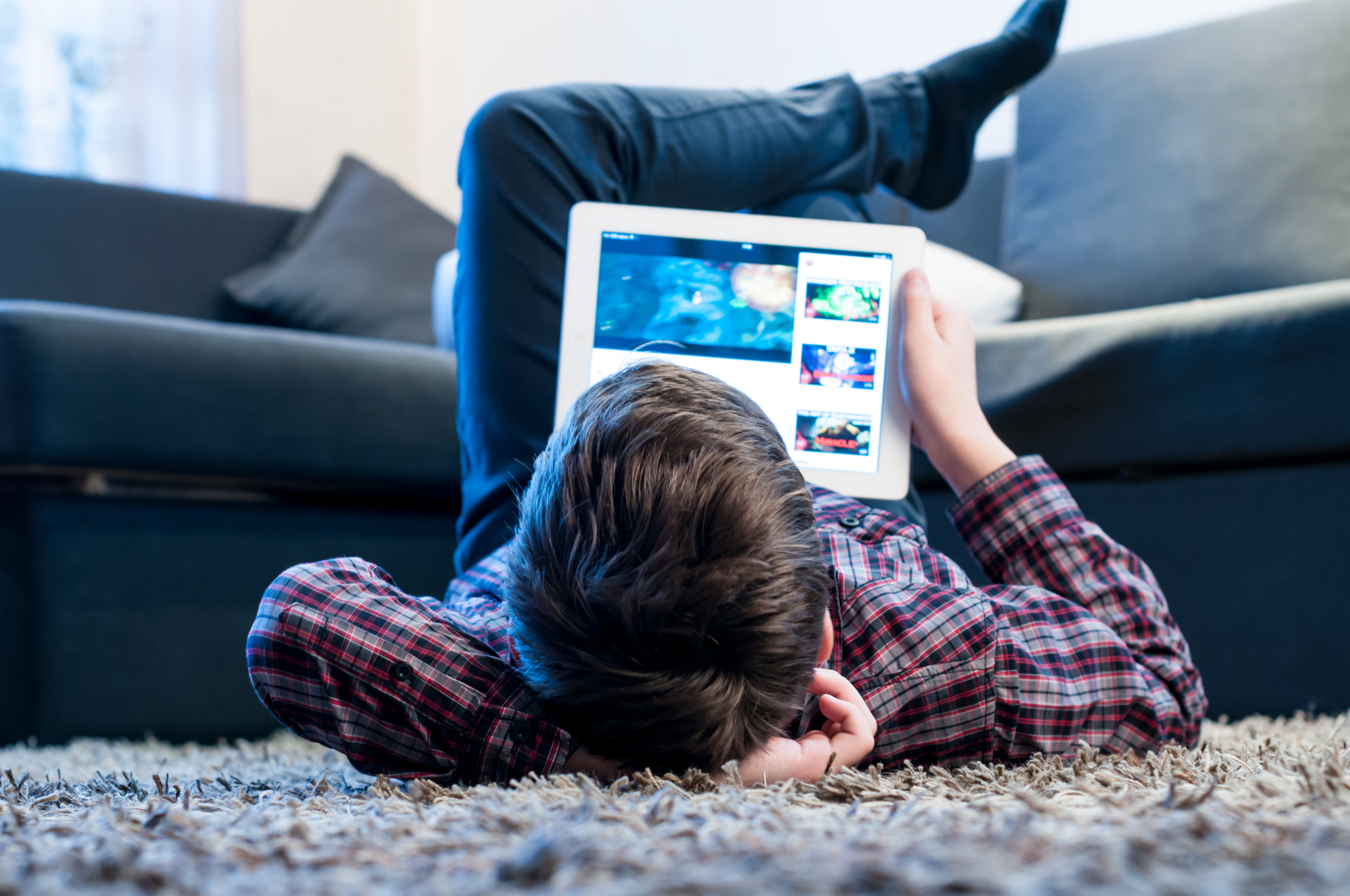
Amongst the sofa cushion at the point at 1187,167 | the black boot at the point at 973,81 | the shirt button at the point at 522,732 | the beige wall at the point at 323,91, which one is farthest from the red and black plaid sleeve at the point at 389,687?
the beige wall at the point at 323,91

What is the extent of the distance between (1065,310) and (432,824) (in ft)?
4.02

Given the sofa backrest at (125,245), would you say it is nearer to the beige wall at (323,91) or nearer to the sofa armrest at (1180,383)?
the beige wall at (323,91)

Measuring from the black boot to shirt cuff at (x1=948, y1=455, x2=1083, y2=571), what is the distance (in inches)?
17.9

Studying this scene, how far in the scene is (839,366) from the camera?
0.75 meters

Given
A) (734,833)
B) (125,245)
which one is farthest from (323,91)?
(734,833)

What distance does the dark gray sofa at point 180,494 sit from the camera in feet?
2.87

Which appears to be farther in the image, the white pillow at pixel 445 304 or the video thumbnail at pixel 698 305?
the white pillow at pixel 445 304

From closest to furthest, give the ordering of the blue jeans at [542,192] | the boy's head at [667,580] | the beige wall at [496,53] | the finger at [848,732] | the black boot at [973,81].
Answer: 1. the boy's head at [667,580]
2. the finger at [848,732]
3. the blue jeans at [542,192]
4. the black boot at [973,81]
5. the beige wall at [496,53]

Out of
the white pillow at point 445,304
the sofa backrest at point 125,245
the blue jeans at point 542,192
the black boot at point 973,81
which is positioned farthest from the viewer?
the sofa backrest at point 125,245

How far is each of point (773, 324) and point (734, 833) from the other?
481 mm

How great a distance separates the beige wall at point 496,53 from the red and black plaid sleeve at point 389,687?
4.94ft

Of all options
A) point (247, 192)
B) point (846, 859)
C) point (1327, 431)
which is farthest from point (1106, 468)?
point (247, 192)

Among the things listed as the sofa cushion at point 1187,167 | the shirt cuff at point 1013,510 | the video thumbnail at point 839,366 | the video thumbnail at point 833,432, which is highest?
the sofa cushion at point 1187,167

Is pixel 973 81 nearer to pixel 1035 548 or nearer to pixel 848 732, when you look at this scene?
pixel 1035 548
